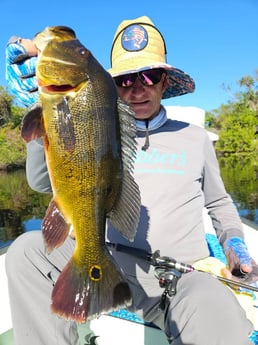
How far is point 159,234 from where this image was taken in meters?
2.22

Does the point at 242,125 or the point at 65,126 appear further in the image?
the point at 242,125

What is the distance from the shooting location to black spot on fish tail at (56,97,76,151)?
1.38 meters

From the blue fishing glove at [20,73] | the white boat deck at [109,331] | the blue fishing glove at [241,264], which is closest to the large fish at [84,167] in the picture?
the blue fishing glove at [20,73]

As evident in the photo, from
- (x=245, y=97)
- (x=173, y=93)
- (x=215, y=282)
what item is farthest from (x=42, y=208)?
(x=245, y=97)

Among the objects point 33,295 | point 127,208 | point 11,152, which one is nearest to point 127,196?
point 127,208

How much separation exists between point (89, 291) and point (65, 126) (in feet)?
2.30

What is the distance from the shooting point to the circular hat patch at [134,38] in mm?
2484

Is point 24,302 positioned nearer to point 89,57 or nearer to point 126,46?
point 89,57

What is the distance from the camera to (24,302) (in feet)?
6.26

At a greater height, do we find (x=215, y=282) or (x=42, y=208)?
(x=215, y=282)

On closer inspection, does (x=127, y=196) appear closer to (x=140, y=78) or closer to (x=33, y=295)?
(x=33, y=295)

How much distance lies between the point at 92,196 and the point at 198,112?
3587 mm

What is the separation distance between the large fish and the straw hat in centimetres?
90

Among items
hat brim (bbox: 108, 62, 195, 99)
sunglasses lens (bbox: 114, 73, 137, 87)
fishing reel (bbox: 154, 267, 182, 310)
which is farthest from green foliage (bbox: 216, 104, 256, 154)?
fishing reel (bbox: 154, 267, 182, 310)
